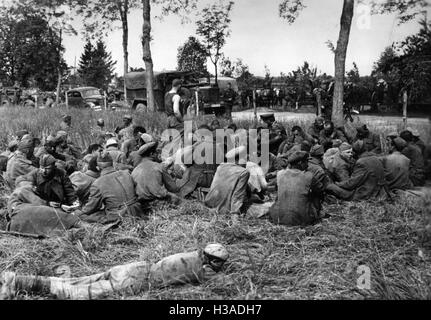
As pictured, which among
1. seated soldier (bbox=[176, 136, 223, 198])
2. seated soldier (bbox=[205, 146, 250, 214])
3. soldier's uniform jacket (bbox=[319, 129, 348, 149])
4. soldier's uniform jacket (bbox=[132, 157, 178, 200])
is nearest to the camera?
seated soldier (bbox=[205, 146, 250, 214])

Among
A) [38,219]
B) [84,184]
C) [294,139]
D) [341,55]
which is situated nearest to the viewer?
[38,219]

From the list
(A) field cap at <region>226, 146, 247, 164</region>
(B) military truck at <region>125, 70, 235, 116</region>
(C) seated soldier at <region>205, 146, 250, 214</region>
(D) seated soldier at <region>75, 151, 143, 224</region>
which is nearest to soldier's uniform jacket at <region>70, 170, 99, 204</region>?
(D) seated soldier at <region>75, 151, 143, 224</region>

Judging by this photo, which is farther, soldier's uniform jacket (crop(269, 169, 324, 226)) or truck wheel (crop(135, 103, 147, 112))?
truck wheel (crop(135, 103, 147, 112))

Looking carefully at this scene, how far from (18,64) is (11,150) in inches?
1064

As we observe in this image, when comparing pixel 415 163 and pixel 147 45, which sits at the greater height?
pixel 147 45

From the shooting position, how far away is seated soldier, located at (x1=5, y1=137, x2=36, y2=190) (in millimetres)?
7590

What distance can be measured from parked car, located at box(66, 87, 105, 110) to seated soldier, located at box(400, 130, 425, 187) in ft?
55.1

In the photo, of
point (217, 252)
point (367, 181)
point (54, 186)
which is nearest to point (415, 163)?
point (367, 181)

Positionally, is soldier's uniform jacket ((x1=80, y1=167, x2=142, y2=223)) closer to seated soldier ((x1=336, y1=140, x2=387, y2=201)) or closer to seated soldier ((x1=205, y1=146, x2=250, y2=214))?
seated soldier ((x1=205, y1=146, x2=250, y2=214))

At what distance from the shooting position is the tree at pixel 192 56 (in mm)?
23984

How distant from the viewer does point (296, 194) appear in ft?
19.7

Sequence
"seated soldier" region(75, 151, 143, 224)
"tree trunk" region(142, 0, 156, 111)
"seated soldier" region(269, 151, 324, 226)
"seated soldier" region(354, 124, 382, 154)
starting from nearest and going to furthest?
"seated soldier" region(269, 151, 324, 226)
"seated soldier" region(75, 151, 143, 224)
"seated soldier" region(354, 124, 382, 154)
"tree trunk" region(142, 0, 156, 111)

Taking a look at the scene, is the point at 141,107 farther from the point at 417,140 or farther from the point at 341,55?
the point at 417,140

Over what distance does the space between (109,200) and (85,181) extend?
0.91 metres
